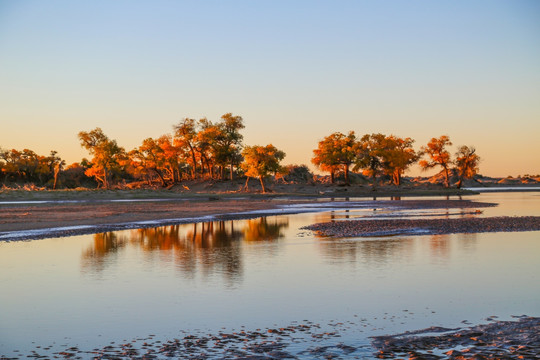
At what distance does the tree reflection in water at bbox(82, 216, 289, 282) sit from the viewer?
19.1 m

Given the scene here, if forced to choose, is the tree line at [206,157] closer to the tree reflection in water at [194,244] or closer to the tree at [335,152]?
the tree at [335,152]

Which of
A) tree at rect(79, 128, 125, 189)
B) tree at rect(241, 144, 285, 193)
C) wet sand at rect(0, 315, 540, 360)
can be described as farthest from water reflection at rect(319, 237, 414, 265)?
tree at rect(79, 128, 125, 189)

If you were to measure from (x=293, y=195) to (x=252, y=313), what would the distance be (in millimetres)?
77923

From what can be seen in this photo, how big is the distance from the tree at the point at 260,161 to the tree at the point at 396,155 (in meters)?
25.2

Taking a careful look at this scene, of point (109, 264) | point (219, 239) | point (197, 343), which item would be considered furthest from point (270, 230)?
point (197, 343)

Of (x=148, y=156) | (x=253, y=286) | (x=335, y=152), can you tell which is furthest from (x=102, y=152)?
(x=253, y=286)

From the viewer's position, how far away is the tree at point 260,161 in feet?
278

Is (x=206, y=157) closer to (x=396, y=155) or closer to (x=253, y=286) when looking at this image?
(x=396, y=155)

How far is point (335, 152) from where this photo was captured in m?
101

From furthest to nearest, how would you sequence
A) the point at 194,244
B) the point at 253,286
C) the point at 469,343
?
1. the point at 194,244
2. the point at 253,286
3. the point at 469,343

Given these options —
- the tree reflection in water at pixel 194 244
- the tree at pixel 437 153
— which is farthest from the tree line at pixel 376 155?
the tree reflection in water at pixel 194 244

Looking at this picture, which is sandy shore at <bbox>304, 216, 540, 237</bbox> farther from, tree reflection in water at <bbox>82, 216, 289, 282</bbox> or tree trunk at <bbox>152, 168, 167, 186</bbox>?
tree trunk at <bbox>152, 168, 167, 186</bbox>

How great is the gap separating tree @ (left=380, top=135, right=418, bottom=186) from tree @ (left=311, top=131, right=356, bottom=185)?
6067 millimetres

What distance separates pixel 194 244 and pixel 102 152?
2814 inches
